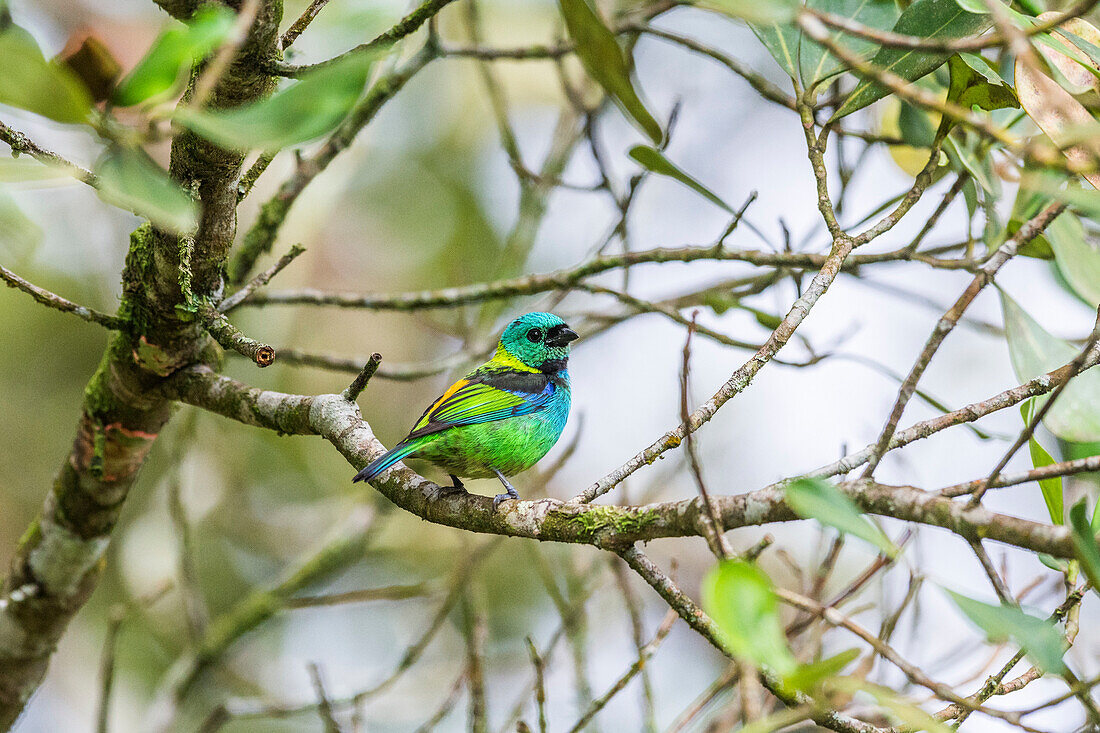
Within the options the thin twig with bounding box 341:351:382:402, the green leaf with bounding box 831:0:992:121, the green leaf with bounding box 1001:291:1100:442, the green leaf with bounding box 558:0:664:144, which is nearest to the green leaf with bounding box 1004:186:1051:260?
the green leaf with bounding box 1001:291:1100:442

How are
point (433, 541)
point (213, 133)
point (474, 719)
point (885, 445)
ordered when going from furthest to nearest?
point (433, 541)
point (474, 719)
point (885, 445)
point (213, 133)

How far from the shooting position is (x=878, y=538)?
1.22 m

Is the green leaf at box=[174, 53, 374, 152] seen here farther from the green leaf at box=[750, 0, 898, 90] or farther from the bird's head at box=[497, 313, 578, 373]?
the bird's head at box=[497, 313, 578, 373]

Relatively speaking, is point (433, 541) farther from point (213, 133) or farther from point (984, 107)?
point (213, 133)

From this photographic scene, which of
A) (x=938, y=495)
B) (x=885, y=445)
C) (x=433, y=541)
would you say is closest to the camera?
(x=938, y=495)

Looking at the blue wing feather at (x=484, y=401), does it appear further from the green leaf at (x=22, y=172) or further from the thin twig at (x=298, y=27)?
the green leaf at (x=22, y=172)

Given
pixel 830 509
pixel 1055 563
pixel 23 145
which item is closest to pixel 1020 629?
pixel 830 509

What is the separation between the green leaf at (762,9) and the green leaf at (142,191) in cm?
84

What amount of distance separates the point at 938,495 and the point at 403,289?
6219 mm

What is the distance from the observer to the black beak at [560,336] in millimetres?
4168

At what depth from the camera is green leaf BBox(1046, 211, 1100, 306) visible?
2.33 metres

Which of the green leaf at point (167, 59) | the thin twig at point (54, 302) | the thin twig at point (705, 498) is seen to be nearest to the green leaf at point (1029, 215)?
the thin twig at point (705, 498)

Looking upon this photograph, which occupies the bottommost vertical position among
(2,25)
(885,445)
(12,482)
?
(885,445)

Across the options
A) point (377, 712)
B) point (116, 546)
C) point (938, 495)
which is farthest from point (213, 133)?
point (116, 546)
